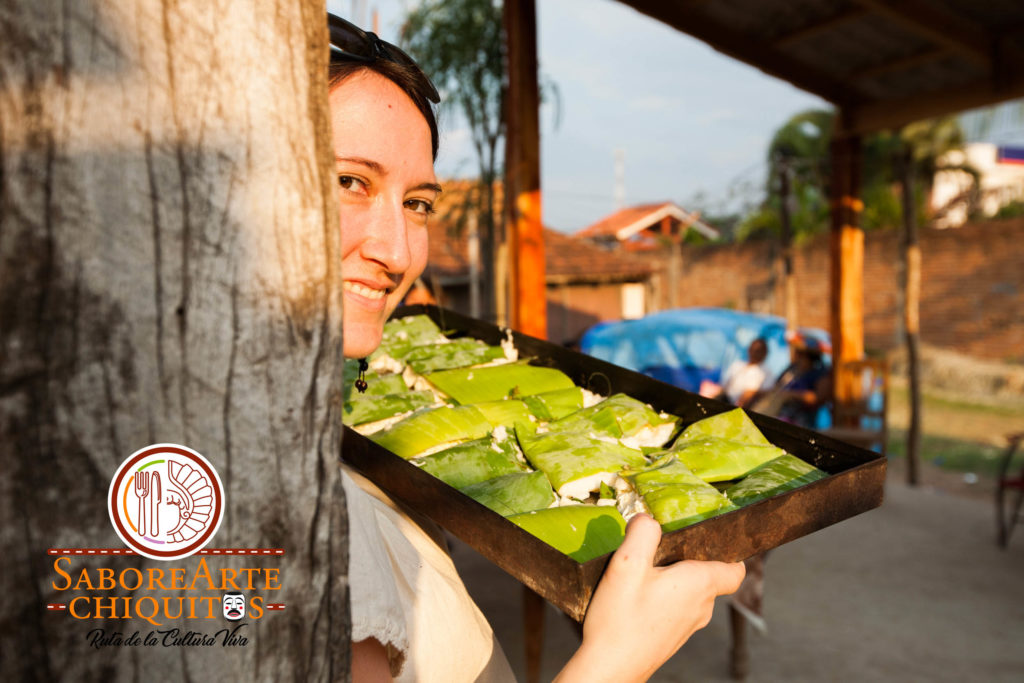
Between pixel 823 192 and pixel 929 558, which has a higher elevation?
pixel 823 192

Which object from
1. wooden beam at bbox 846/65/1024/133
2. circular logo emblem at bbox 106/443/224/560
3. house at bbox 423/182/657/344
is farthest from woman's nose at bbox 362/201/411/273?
house at bbox 423/182/657/344

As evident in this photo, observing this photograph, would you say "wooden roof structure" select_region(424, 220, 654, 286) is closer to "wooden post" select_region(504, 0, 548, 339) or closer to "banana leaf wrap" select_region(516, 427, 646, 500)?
"wooden post" select_region(504, 0, 548, 339)

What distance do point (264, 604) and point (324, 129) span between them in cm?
43

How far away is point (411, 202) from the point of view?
1.23 meters

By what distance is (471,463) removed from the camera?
1.46 meters

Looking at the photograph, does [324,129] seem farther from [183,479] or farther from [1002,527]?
[1002,527]

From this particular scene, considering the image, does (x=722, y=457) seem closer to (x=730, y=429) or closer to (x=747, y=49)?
(x=730, y=429)

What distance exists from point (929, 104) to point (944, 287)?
11203 millimetres

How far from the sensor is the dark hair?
3.60 feet

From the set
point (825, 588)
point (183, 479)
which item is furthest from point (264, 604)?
point (825, 588)

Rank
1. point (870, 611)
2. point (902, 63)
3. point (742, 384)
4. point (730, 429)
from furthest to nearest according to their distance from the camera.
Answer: point (742, 384), point (902, 63), point (870, 611), point (730, 429)

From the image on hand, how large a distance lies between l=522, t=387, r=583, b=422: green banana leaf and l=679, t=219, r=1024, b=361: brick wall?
47.2 ft

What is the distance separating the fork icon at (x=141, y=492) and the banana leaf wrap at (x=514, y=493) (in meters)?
0.74

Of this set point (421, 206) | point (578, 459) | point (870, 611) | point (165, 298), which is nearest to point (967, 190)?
point (870, 611)
